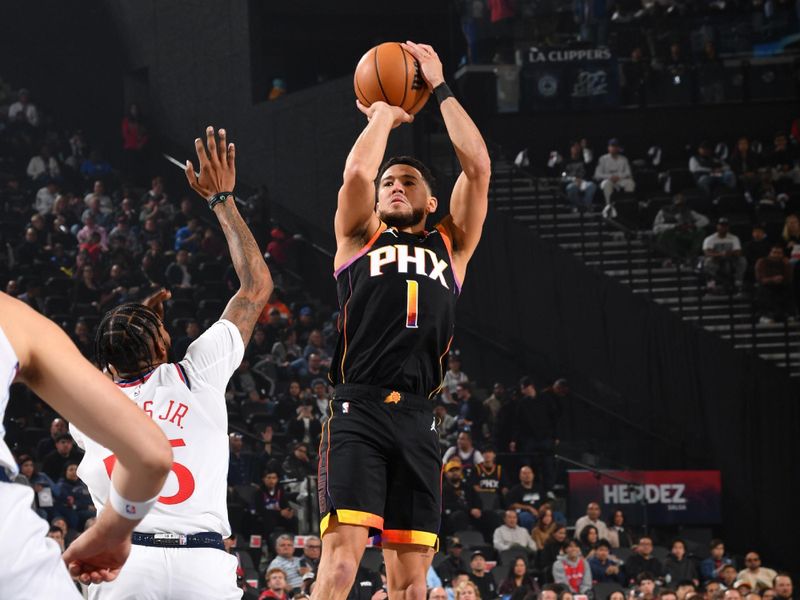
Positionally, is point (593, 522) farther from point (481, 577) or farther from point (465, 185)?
point (465, 185)

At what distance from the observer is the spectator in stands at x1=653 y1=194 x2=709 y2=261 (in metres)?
20.7

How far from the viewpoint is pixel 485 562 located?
14516mm

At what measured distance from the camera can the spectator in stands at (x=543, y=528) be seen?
15672mm

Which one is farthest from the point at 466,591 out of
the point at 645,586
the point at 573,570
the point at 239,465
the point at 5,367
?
the point at 5,367

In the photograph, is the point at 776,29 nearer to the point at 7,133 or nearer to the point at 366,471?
the point at 7,133

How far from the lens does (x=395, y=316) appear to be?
5.79 m

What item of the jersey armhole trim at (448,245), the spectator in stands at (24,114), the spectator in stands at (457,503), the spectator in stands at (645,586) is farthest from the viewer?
the spectator in stands at (24,114)

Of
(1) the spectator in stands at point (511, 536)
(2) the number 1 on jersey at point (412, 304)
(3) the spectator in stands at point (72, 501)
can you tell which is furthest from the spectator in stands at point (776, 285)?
(2) the number 1 on jersey at point (412, 304)

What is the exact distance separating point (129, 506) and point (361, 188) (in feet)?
10.8

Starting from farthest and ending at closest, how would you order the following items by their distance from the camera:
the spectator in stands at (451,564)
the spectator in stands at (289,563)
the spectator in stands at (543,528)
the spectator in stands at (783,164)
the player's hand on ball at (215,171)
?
the spectator in stands at (783,164)
the spectator in stands at (543,528)
the spectator in stands at (451,564)
the spectator in stands at (289,563)
the player's hand on ball at (215,171)

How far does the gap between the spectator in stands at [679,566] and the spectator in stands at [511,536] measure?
5.65 ft

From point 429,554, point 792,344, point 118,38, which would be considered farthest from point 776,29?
point 429,554

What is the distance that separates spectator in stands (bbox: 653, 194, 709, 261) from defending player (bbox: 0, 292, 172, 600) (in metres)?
18.4

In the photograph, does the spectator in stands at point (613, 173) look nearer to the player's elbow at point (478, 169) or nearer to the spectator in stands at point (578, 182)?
the spectator in stands at point (578, 182)
